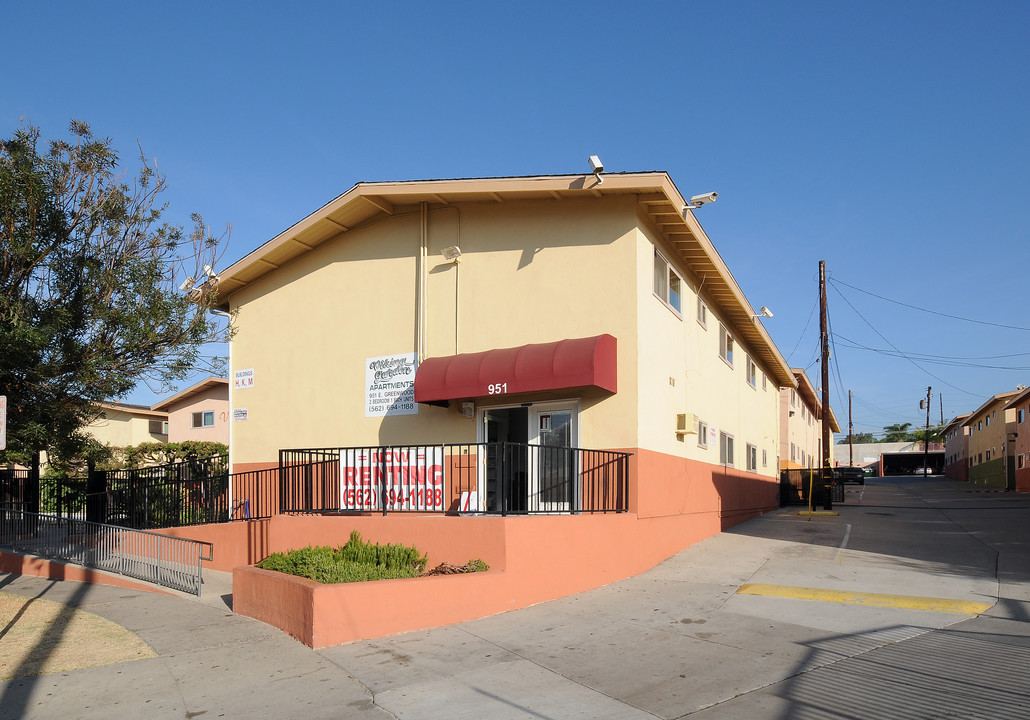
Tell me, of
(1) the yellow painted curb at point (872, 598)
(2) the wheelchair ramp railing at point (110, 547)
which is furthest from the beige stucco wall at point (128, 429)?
(1) the yellow painted curb at point (872, 598)

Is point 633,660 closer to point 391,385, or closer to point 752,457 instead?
point 391,385

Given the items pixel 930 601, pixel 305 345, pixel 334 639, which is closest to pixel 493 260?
pixel 305 345

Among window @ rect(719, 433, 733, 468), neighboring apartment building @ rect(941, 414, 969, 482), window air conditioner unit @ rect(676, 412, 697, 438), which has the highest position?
window air conditioner unit @ rect(676, 412, 697, 438)

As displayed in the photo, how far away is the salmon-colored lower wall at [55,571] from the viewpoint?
507 inches

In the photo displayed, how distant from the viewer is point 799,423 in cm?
4338

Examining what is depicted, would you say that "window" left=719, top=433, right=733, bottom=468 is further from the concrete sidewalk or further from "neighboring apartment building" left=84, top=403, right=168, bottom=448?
"neighboring apartment building" left=84, top=403, right=168, bottom=448

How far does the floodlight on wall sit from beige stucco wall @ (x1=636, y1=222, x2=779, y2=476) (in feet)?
2.56

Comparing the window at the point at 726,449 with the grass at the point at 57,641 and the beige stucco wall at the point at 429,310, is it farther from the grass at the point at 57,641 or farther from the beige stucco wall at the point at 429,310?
the grass at the point at 57,641

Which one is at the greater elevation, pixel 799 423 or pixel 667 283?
pixel 667 283

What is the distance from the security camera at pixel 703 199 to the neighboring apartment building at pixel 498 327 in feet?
0.66

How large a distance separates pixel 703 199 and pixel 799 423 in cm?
3343

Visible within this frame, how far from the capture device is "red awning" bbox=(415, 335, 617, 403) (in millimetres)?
11962

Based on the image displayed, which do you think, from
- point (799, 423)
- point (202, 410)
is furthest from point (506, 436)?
point (799, 423)

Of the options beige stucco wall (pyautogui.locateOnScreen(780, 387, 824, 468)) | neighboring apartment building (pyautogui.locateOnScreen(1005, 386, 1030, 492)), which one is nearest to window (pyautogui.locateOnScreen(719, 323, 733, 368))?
beige stucco wall (pyautogui.locateOnScreen(780, 387, 824, 468))
